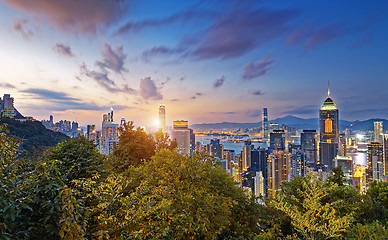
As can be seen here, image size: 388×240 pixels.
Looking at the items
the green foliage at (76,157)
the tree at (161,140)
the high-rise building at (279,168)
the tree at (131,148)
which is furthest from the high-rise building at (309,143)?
the green foliage at (76,157)

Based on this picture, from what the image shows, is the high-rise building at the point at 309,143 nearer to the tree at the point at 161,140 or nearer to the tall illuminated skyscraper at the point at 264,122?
the tall illuminated skyscraper at the point at 264,122

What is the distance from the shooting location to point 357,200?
7.00 meters

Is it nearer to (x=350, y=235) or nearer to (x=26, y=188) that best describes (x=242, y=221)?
(x=350, y=235)

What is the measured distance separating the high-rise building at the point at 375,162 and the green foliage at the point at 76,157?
5609cm

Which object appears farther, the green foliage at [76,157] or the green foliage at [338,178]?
the green foliage at [338,178]

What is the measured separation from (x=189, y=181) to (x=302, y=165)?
59.4 m

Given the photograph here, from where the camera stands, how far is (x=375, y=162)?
46.7m

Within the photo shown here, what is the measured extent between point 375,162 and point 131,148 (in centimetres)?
5805

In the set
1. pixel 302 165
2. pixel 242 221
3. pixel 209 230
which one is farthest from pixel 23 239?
pixel 302 165

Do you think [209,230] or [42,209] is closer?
[42,209]

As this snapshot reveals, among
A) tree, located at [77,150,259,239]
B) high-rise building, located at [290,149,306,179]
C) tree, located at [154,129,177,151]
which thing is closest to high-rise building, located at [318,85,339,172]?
high-rise building, located at [290,149,306,179]

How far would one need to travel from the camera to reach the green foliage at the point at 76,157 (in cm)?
482

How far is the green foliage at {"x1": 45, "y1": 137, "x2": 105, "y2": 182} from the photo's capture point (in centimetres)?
482

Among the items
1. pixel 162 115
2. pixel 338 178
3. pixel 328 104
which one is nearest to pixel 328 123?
pixel 328 104
